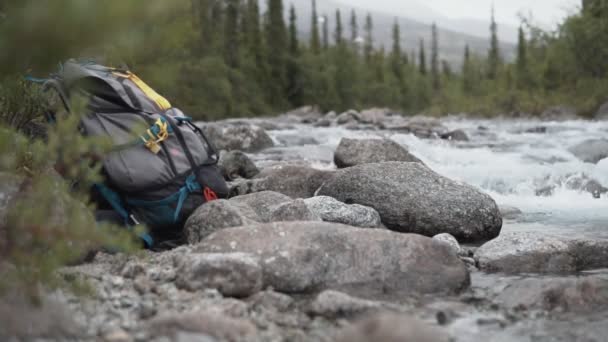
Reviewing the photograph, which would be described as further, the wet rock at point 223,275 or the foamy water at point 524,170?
the foamy water at point 524,170

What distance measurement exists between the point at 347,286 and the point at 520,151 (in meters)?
10.1

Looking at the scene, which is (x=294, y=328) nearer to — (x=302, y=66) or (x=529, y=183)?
(x=529, y=183)

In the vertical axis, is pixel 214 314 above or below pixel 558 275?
above

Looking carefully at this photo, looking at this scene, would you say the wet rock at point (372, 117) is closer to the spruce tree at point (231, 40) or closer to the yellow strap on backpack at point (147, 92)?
the spruce tree at point (231, 40)

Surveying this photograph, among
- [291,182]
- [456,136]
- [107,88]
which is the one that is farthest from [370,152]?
[456,136]

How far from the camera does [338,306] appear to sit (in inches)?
124

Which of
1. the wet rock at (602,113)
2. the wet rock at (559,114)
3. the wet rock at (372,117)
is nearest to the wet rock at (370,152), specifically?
the wet rock at (372,117)

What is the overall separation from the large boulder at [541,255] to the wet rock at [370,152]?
3.45m

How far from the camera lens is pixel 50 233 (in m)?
2.28

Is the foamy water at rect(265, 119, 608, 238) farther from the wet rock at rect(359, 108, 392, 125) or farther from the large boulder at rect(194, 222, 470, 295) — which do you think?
the wet rock at rect(359, 108, 392, 125)

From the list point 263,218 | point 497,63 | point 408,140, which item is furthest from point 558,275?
point 497,63

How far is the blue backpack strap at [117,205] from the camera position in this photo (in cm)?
439

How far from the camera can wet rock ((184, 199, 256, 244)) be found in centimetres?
427

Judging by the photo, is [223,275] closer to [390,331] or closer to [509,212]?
[390,331]
